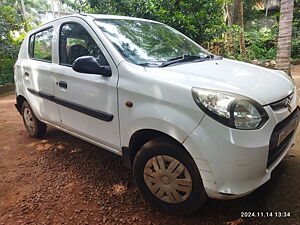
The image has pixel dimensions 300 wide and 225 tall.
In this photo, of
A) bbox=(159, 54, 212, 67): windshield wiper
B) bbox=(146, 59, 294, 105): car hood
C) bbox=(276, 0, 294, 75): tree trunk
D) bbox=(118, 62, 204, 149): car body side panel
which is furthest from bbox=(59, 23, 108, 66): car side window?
bbox=(276, 0, 294, 75): tree trunk

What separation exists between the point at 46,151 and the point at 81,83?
1.59m

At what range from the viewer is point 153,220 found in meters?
2.08

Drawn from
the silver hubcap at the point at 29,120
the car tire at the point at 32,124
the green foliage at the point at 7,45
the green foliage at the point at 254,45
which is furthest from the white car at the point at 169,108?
the green foliage at the point at 254,45

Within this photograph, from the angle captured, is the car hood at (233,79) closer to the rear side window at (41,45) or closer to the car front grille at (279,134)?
the car front grille at (279,134)

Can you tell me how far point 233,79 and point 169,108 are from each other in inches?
22.7

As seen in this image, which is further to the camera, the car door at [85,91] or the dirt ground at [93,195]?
the car door at [85,91]

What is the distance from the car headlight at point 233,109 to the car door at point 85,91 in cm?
91

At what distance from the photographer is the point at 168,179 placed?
201cm

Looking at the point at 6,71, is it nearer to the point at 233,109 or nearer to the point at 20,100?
the point at 20,100

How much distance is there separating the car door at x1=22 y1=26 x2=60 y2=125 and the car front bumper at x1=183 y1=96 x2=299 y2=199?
6.85 ft

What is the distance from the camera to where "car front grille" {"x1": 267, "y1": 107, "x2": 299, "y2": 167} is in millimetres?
1771

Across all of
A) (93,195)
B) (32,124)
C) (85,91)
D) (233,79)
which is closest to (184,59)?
(233,79)

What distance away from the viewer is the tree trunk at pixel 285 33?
4900mm

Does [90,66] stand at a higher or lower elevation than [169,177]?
higher
